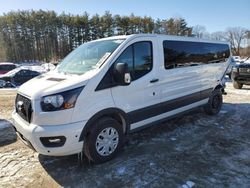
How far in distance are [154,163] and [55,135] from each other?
5.39ft

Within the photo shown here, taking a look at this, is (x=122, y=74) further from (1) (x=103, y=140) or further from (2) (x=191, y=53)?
(2) (x=191, y=53)

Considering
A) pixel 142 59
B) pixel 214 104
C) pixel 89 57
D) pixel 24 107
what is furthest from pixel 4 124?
pixel 214 104

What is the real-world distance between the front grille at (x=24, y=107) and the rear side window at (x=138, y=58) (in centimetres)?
153

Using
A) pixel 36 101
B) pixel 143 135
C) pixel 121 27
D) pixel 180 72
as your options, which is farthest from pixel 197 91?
pixel 121 27

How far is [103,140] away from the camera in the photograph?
13.0 feet

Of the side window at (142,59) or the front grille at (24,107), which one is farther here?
the side window at (142,59)

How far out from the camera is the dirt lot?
350 cm

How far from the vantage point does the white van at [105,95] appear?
346 centimetres

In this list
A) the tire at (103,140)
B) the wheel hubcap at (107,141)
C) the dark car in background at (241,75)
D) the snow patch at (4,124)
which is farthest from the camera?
the dark car in background at (241,75)

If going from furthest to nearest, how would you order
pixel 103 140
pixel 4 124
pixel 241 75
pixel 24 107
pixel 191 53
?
pixel 241 75 → pixel 4 124 → pixel 191 53 → pixel 103 140 → pixel 24 107

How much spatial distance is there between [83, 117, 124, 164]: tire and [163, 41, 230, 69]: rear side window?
174cm

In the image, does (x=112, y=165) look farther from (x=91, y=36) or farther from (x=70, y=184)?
(x=91, y=36)

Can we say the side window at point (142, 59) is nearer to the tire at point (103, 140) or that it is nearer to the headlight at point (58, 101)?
the tire at point (103, 140)

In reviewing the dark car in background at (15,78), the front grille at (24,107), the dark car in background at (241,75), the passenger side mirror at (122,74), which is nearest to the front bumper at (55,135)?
the front grille at (24,107)
